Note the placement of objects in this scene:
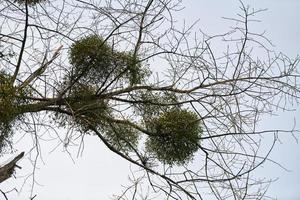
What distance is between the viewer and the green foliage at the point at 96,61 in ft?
17.7

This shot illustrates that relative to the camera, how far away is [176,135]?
5262 millimetres

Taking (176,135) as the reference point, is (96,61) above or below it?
above

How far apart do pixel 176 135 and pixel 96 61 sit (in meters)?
0.98

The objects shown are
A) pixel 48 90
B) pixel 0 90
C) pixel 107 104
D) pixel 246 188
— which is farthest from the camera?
pixel 107 104

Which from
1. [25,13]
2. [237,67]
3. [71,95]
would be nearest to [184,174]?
[237,67]

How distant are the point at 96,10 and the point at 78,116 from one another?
1018 mm

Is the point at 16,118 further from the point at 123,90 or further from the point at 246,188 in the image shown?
the point at 246,188

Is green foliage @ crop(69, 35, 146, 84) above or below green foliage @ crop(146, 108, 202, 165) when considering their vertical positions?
above

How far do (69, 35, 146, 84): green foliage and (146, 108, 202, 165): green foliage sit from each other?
1.86 feet

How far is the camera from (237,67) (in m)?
4.85

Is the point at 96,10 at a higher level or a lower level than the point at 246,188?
higher

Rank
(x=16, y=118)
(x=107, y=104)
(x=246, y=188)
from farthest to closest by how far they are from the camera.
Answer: (x=107, y=104) < (x=16, y=118) < (x=246, y=188)

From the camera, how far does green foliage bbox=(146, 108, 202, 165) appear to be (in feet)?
17.1

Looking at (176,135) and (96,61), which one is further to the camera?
(96,61)
